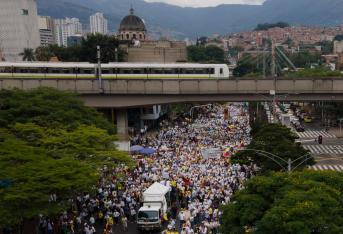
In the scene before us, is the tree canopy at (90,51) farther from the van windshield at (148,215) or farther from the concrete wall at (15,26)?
the van windshield at (148,215)

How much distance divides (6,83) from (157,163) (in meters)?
21.8

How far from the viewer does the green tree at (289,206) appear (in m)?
15.8

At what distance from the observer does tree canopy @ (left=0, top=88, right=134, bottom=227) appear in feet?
68.6

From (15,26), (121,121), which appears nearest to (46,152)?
(121,121)

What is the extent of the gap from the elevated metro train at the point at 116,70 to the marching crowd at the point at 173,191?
1102 centimetres

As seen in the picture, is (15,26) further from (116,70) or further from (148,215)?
(148,215)

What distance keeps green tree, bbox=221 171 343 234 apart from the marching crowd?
243 inches

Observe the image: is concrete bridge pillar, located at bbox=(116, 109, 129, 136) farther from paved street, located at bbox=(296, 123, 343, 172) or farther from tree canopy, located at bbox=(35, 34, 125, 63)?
tree canopy, located at bbox=(35, 34, 125, 63)

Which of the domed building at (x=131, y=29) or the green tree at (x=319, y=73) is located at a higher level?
the domed building at (x=131, y=29)

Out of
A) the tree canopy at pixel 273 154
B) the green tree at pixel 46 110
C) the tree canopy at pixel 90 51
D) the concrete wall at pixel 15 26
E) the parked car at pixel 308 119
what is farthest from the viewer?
the concrete wall at pixel 15 26

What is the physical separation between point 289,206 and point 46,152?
1434cm

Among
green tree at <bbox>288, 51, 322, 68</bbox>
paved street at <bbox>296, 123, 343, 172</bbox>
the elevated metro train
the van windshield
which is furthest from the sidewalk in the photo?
green tree at <bbox>288, 51, 322, 68</bbox>

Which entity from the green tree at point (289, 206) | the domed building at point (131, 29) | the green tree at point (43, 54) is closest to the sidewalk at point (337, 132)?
the green tree at point (289, 206)

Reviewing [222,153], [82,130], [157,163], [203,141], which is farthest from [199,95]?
[82,130]
